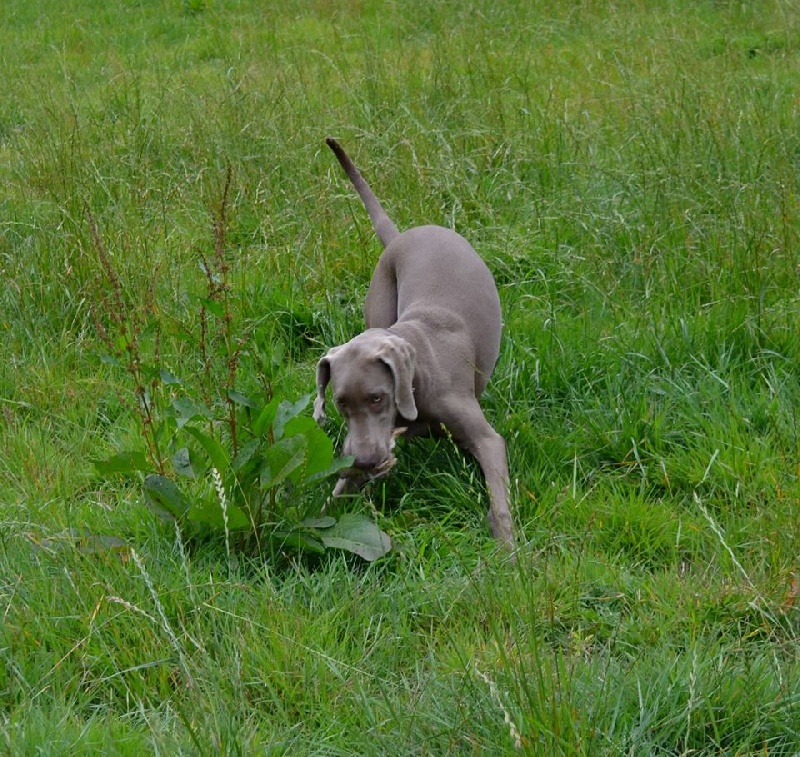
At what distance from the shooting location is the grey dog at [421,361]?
3.16 metres

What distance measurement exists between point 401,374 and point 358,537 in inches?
23.3

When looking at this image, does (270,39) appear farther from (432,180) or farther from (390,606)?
(390,606)

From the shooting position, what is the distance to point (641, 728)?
1964 mm

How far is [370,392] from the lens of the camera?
3.16m

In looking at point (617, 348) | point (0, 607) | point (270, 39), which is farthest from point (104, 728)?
point (270, 39)

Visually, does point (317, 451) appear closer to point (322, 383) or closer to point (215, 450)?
point (215, 450)

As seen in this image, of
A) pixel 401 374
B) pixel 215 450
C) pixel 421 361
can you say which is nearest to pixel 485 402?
pixel 421 361

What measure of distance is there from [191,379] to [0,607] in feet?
4.42

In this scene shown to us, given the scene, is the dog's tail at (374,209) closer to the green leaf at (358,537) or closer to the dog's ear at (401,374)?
the dog's ear at (401,374)

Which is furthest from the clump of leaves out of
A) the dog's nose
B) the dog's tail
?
the dog's tail

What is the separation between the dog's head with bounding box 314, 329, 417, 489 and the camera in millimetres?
3148

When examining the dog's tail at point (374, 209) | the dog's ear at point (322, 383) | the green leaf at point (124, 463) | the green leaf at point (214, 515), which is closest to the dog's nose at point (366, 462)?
the dog's ear at point (322, 383)

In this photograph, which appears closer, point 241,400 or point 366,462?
point 241,400

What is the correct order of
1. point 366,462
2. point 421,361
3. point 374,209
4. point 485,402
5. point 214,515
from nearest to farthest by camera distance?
point 214,515, point 366,462, point 421,361, point 485,402, point 374,209
